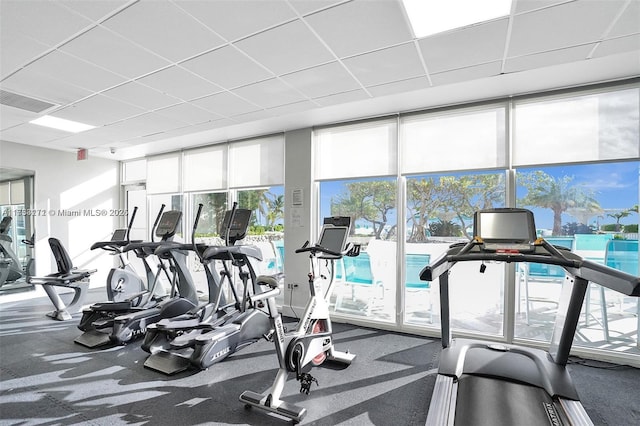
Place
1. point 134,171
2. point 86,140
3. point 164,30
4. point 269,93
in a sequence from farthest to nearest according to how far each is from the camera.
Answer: point 134,171 < point 86,140 < point 269,93 < point 164,30

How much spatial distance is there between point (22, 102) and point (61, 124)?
→ 3.23 feet

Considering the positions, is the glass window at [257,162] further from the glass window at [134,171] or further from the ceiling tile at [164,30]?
the glass window at [134,171]

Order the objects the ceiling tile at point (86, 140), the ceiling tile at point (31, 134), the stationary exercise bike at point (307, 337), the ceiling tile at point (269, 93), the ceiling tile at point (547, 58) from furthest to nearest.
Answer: the ceiling tile at point (86, 140) → the ceiling tile at point (31, 134) → the ceiling tile at point (269, 93) → the ceiling tile at point (547, 58) → the stationary exercise bike at point (307, 337)

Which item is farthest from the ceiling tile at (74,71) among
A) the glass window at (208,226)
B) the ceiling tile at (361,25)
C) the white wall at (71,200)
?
the white wall at (71,200)

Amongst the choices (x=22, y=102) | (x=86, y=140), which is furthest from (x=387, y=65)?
(x=86, y=140)

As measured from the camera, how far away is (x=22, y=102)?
3.97 m

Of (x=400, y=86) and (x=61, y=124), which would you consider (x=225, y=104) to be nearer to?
(x=400, y=86)

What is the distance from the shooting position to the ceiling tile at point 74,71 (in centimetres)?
297

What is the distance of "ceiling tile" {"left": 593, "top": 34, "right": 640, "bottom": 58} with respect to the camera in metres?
2.60

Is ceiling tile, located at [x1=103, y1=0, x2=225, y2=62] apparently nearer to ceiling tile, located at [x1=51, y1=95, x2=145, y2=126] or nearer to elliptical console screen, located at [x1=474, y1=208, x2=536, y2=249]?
ceiling tile, located at [x1=51, y1=95, x2=145, y2=126]

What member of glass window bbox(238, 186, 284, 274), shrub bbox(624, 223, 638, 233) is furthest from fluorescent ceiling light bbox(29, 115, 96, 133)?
shrub bbox(624, 223, 638, 233)

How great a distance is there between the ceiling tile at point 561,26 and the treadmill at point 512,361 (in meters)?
1.41

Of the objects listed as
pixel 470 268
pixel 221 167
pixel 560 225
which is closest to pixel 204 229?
pixel 221 167

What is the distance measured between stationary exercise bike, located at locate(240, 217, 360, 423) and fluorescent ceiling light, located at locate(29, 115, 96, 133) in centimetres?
434
